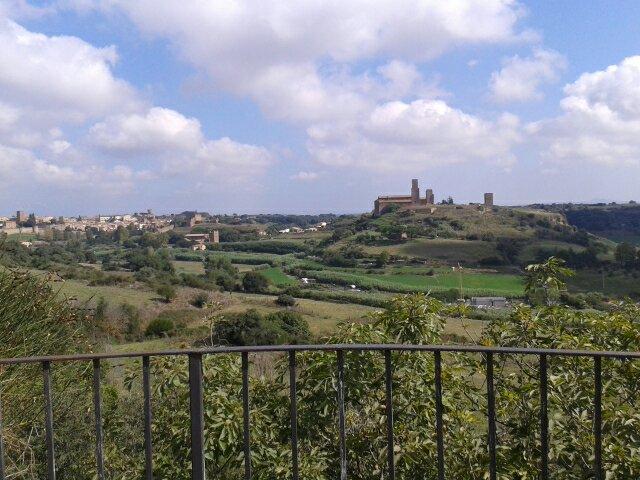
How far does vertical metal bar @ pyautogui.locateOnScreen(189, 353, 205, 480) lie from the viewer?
7.62ft

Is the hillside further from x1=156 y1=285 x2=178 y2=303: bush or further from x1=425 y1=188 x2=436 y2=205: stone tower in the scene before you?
x1=156 y1=285 x2=178 y2=303: bush

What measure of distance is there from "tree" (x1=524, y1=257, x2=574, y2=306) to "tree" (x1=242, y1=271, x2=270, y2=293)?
30.7 meters

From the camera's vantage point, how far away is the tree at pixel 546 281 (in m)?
4.61

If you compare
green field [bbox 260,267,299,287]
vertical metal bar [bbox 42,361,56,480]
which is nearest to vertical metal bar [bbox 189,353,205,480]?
vertical metal bar [bbox 42,361,56,480]

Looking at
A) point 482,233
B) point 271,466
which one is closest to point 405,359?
point 271,466

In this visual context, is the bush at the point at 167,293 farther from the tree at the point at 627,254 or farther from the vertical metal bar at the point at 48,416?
the vertical metal bar at the point at 48,416

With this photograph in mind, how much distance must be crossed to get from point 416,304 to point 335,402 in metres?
0.99

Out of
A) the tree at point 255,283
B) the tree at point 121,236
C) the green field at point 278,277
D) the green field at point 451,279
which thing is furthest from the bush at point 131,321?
the tree at point 121,236

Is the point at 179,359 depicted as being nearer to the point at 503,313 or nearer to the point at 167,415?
the point at 167,415

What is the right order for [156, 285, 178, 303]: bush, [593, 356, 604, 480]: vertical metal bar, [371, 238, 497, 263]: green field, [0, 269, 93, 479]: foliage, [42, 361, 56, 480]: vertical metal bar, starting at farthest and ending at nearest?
[371, 238, 497, 263]: green field → [156, 285, 178, 303]: bush → [0, 269, 93, 479]: foliage → [42, 361, 56, 480]: vertical metal bar → [593, 356, 604, 480]: vertical metal bar

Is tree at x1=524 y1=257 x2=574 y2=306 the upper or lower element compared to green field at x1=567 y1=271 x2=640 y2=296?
upper

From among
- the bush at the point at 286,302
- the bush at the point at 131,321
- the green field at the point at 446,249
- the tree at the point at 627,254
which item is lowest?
the bush at the point at 286,302

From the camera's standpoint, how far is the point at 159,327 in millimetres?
19547

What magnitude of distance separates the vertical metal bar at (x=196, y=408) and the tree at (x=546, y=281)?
3241 millimetres
